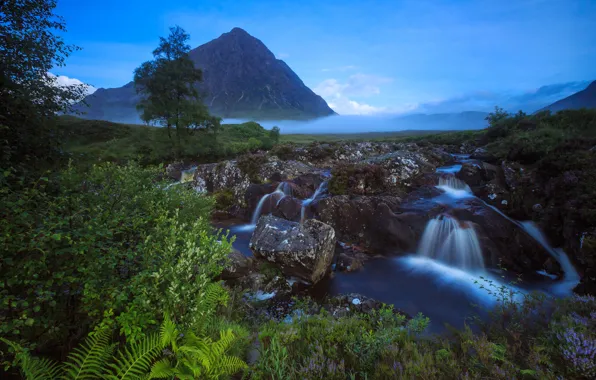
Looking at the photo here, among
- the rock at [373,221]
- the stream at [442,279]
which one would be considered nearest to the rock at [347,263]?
the stream at [442,279]

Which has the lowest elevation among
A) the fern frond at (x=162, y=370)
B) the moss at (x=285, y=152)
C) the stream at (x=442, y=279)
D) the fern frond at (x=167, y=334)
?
the stream at (x=442, y=279)

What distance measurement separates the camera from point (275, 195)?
19.6 m

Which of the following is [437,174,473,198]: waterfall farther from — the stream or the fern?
the fern

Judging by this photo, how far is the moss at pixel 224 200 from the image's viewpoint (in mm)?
21344

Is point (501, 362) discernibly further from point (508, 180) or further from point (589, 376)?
point (508, 180)

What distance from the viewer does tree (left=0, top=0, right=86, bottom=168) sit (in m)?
5.89

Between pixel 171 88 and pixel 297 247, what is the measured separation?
29.2 meters

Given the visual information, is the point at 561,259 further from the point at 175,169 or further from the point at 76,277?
the point at 175,169

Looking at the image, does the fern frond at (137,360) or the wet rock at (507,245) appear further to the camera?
the wet rock at (507,245)

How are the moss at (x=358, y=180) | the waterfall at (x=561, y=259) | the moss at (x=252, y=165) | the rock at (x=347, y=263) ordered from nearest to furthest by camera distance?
1. the waterfall at (x=561, y=259)
2. the rock at (x=347, y=263)
3. the moss at (x=358, y=180)
4. the moss at (x=252, y=165)

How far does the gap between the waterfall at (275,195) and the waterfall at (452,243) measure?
10.6 m

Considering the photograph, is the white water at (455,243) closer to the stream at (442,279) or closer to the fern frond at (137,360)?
the stream at (442,279)

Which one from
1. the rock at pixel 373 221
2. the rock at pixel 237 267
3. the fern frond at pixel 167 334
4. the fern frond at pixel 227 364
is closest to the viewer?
the fern frond at pixel 167 334

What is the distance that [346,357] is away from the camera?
13.5 feet
